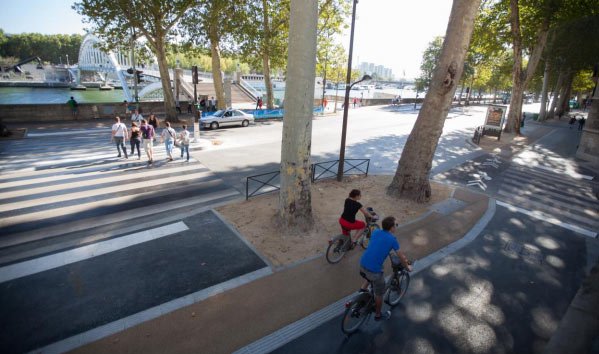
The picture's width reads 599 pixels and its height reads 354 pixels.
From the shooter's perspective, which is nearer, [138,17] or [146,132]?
[146,132]

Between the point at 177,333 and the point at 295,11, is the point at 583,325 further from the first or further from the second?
the point at 295,11

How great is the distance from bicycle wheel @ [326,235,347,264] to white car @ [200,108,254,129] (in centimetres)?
1708

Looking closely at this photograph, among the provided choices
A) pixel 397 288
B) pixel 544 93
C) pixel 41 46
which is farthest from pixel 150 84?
pixel 41 46

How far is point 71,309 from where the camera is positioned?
5.04m

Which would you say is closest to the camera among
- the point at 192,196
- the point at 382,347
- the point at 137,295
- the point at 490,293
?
the point at 382,347

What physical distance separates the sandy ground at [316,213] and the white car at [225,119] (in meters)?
12.7

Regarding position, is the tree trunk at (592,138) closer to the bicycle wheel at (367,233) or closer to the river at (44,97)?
the bicycle wheel at (367,233)

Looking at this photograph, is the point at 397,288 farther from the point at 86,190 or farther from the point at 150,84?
the point at 150,84

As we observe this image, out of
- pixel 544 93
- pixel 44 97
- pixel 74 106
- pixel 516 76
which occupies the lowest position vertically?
pixel 44 97

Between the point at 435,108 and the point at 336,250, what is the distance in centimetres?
581

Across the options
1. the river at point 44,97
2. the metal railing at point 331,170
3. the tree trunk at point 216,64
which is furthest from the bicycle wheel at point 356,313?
the river at point 44,97

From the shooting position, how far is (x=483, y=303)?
5.67 meters

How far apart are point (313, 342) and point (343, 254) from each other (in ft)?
7.98

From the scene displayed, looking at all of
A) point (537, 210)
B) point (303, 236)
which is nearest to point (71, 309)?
point (303, 236)
